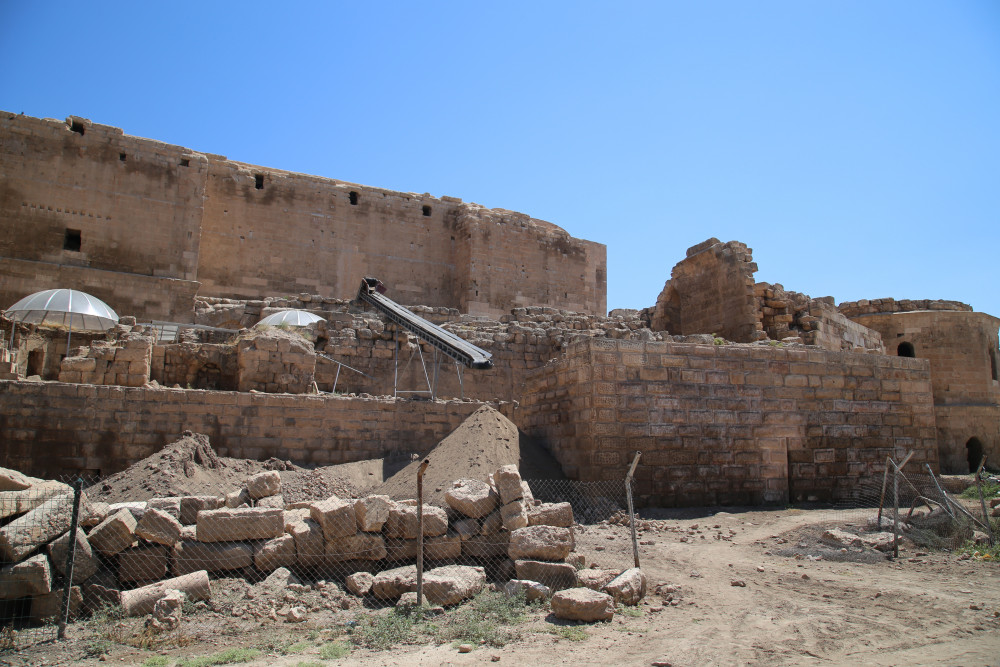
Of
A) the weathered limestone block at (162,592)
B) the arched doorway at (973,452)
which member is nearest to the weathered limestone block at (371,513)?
the weathered limestone block at (162,592)

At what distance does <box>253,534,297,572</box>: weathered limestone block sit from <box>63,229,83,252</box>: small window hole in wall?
18329 millimetres

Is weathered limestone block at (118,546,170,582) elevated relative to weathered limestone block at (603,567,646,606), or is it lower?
elevated

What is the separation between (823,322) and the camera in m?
15.5

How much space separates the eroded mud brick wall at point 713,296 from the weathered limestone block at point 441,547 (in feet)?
35.5

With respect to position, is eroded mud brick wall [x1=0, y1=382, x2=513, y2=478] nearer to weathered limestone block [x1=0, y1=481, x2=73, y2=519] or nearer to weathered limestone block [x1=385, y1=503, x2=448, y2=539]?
weathered limestone block [x1=0, y1=481, x2=73, y2=519]

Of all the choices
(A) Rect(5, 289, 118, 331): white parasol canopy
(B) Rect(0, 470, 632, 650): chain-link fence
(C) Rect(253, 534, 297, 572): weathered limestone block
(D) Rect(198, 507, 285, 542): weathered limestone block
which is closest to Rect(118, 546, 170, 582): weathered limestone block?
(B) Rect(0, 470, 632, 650): chain-link fence

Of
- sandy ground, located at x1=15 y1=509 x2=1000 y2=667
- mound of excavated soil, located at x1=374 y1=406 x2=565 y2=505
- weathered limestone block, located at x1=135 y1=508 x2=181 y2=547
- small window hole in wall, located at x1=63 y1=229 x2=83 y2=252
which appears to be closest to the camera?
sandy ground, located at x1=15 y1=509 x2=1000 y2=667

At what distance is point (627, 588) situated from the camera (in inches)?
226

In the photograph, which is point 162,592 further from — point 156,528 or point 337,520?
point 337,520

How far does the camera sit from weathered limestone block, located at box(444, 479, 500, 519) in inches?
260

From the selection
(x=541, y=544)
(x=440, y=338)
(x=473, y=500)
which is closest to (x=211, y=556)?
(x=473, y=500)

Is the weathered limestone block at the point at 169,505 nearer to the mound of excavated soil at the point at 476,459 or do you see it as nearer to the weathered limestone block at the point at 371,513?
the weathered limestone block at the point at 371,513

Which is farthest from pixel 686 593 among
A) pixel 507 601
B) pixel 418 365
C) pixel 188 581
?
pixel 418 365

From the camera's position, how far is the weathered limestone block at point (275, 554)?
19.7ft
